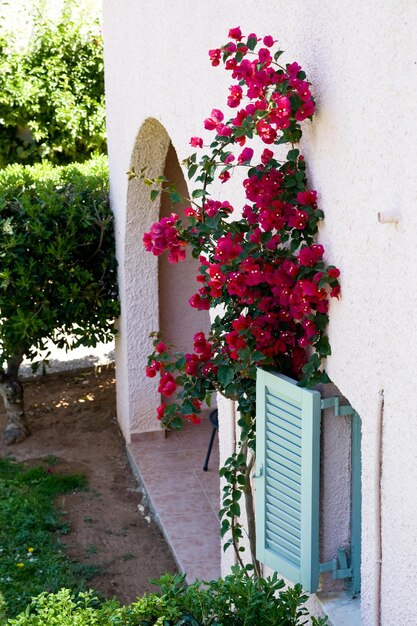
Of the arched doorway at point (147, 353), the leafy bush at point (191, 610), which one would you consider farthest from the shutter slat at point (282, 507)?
the arched doorway at point (147, 353)

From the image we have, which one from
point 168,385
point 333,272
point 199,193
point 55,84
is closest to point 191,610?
point 168,385

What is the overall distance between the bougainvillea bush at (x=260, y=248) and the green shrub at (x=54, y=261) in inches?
148

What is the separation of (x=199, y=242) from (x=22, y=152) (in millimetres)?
9631

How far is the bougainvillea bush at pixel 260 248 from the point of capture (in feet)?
13.0

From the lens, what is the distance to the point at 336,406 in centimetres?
427

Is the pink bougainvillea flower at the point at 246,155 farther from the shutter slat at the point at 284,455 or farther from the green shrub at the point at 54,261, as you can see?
the green shrub at the point at 54,261

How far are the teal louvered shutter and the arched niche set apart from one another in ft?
12.6

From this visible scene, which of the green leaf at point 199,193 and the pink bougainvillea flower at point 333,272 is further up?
the green leaf at point 199,193

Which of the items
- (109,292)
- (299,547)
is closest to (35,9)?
(109,292)

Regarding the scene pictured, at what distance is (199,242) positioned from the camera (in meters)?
4.57

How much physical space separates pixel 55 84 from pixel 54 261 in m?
5.52

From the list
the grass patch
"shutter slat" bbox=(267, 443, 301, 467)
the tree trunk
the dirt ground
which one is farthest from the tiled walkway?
"shutter slat" bbox=(267, 443, 301, 467)

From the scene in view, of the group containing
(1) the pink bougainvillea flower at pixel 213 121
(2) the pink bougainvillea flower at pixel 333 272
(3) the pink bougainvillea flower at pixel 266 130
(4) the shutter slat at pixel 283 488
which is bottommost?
(4) the shutter slat at pixel 283 488

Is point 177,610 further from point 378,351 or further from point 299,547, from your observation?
point 378,351
